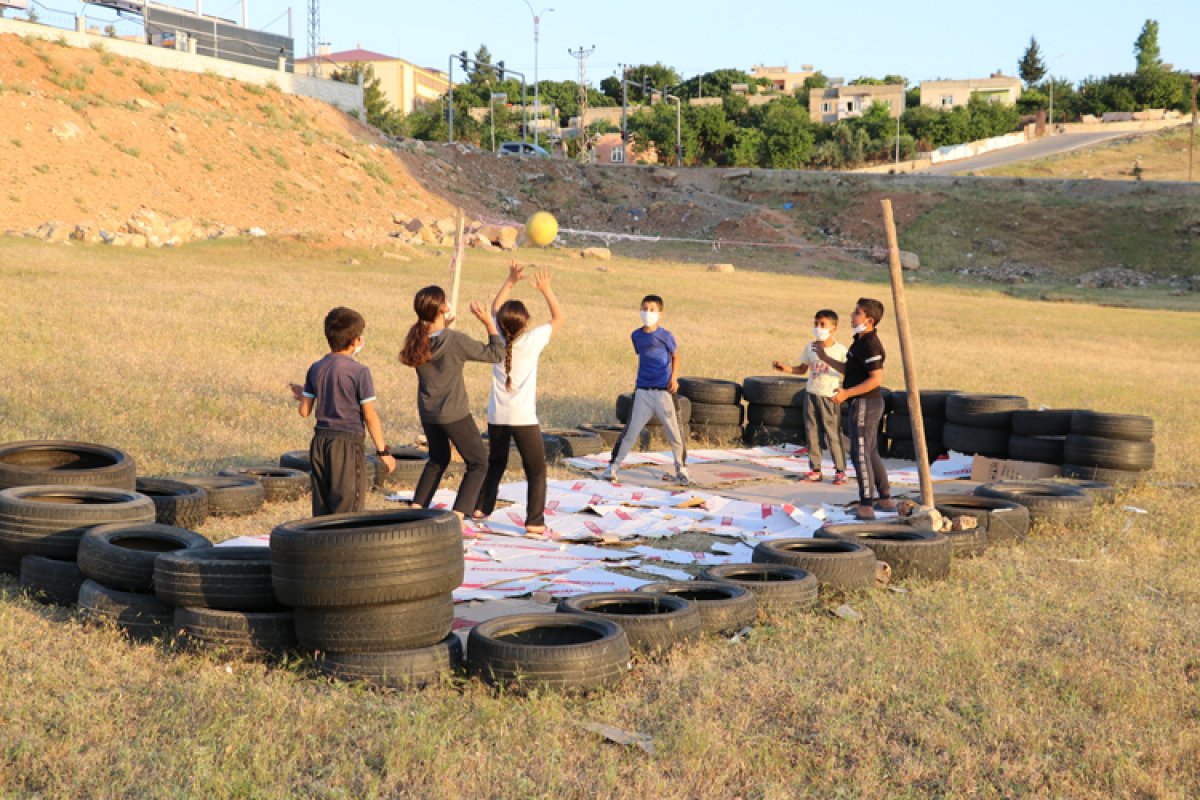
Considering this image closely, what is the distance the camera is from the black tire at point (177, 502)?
31.1 feet

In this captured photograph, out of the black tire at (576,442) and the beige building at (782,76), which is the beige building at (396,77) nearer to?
the beige building at (782,76)

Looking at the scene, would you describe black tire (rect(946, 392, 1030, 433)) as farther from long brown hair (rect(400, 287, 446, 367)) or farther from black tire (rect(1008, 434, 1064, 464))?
long brown hair (rect(400, 287, 446, 367))

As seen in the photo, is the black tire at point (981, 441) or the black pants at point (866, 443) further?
the black tire at point (981, 441)

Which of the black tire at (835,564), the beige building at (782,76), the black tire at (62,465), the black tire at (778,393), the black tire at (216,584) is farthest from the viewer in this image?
the beige building at (782,76)

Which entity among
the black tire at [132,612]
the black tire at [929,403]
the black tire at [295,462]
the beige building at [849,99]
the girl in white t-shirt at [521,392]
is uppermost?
the beige building at [849,99]

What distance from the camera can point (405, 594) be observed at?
6316 millimetres

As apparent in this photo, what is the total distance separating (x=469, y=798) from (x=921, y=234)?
65.8 metres

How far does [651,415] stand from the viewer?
43.3ft

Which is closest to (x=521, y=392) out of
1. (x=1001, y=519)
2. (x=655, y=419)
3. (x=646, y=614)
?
(x=646, y=614)

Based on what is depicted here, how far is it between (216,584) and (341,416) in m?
1.84

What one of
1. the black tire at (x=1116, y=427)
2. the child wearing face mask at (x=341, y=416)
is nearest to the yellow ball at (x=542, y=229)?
the child wearing face mask at (x=341, y=416)

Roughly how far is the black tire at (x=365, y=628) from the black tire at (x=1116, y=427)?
9.55m

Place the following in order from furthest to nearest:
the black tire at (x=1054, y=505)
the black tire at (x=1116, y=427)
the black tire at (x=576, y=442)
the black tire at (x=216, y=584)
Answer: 1. the black tire at (x=576, y=442)
2. the black tire at (x=1116, y=427)
3. the black tire at (x=1054, y=505)
4. the black tire at (x=216, y=584)

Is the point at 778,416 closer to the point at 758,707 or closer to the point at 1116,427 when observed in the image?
the point at 1116,427
